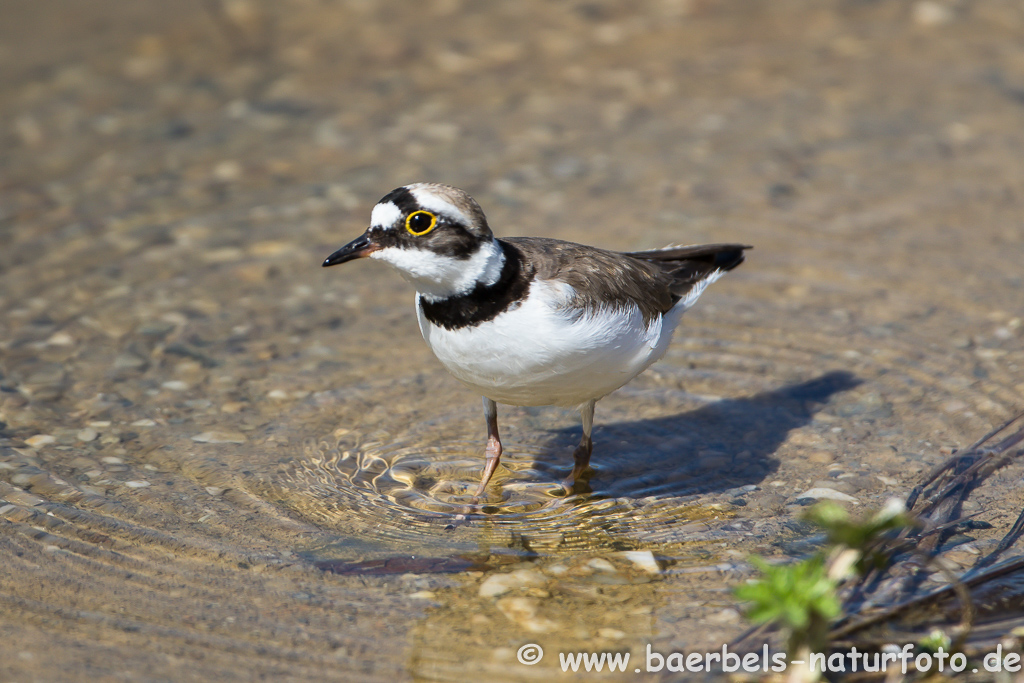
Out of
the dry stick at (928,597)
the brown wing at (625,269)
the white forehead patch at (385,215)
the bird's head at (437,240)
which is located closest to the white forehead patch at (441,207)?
the bird's head at (437,240)

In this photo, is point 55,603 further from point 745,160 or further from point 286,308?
point 745,160

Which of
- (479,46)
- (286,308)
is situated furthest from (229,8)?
(286,308)

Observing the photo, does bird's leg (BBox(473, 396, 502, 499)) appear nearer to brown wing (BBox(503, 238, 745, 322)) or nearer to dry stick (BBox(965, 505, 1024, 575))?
brown wing (BBox(503, 238, 745, 322))

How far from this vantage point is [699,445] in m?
6.40

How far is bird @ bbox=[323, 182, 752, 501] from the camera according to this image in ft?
16.8

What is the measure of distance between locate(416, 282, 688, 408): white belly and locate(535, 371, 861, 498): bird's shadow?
0.69 meters

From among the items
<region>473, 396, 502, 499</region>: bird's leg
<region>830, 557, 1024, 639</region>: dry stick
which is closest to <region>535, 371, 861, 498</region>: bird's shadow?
<region>473, 396, 502, 499</region>: bird's leg

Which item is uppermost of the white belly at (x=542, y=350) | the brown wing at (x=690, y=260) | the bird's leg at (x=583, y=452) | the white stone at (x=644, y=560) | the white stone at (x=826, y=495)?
the brown wing at (x=690, y=260)

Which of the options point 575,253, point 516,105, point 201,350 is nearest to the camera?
point 575,253

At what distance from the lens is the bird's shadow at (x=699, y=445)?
6.00 meters

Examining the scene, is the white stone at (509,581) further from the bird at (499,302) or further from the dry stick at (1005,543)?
the dry stick at (1005,543)

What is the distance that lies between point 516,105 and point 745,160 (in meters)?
2.36

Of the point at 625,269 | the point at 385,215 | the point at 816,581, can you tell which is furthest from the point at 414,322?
the point at 816,581

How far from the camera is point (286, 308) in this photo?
25.7ft
